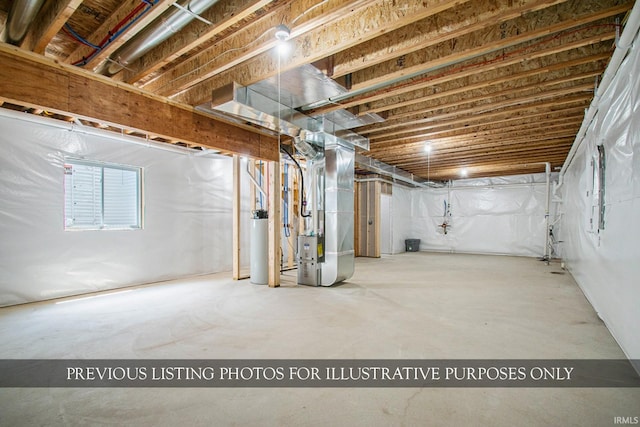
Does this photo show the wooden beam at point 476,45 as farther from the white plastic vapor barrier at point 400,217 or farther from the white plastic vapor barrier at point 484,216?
the white plastic vapor barrier at point 484,216

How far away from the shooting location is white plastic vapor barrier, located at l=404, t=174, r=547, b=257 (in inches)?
331

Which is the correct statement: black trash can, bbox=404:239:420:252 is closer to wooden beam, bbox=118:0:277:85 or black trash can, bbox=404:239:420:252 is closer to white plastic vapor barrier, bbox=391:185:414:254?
white plastic vapor barrier, bbox=391:185:414:254

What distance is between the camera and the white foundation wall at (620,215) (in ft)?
6.47

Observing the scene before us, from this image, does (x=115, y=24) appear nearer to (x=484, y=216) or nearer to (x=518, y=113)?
(x=518, y=113)

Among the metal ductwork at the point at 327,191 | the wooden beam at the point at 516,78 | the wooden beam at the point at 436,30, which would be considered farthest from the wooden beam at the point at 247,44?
the wooden beam at the point at 516,78

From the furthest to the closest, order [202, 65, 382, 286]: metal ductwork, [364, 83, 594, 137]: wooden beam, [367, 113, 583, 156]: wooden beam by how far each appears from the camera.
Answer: [367, 113, 583, 156]: wooden beam
[202, 65, 382, 286]: metal ductwork
[364, 83, 594, 137]: wooden beam

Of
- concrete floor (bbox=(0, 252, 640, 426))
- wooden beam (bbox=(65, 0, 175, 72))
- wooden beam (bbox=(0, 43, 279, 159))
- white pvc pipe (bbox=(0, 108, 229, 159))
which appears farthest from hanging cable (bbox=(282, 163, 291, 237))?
wooden beam (bbox=(65, 0, 175, 72))

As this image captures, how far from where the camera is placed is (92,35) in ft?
8.09

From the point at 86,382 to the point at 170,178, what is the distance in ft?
12.7

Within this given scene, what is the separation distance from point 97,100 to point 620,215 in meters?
4.57

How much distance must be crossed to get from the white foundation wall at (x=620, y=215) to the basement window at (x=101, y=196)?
5.73 m

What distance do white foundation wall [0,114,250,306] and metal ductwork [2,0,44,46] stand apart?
1.86 meters

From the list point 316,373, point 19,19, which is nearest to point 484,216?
point 316,373

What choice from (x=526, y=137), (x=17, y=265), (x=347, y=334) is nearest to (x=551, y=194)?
(x=526, y=137)
